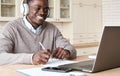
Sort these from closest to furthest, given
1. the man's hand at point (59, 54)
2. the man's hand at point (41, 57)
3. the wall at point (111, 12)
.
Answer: the man's hand at point (41, 57) → the man's hand at point (59, 54) → the wall at point (111, 12)

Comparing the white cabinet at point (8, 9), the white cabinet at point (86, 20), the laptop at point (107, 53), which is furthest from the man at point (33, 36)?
the white cabinet at point (86, 20)

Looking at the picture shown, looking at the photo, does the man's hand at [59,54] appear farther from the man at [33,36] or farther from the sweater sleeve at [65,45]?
the sweater sleeve at [65,45]

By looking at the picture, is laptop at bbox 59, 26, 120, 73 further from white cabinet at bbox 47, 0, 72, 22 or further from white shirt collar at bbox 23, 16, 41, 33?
white cabinet at bbox 47, 0, 72, 22

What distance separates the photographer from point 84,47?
4.10 m

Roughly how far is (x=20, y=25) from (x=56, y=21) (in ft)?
7.06

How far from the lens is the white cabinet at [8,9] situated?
11.2ft

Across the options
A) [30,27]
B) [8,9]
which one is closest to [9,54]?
[30,27]

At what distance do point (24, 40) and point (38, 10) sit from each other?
0.26 m

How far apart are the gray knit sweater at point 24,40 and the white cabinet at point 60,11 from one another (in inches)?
75.1

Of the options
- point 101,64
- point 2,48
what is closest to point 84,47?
point 2,48

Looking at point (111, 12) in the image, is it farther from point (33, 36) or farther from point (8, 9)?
point (33, 36)

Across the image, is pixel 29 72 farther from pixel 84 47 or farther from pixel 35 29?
pixel 84 47

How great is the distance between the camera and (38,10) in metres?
1.84

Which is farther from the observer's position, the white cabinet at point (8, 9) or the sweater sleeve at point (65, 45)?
the white cabinet at point (8, 9)
